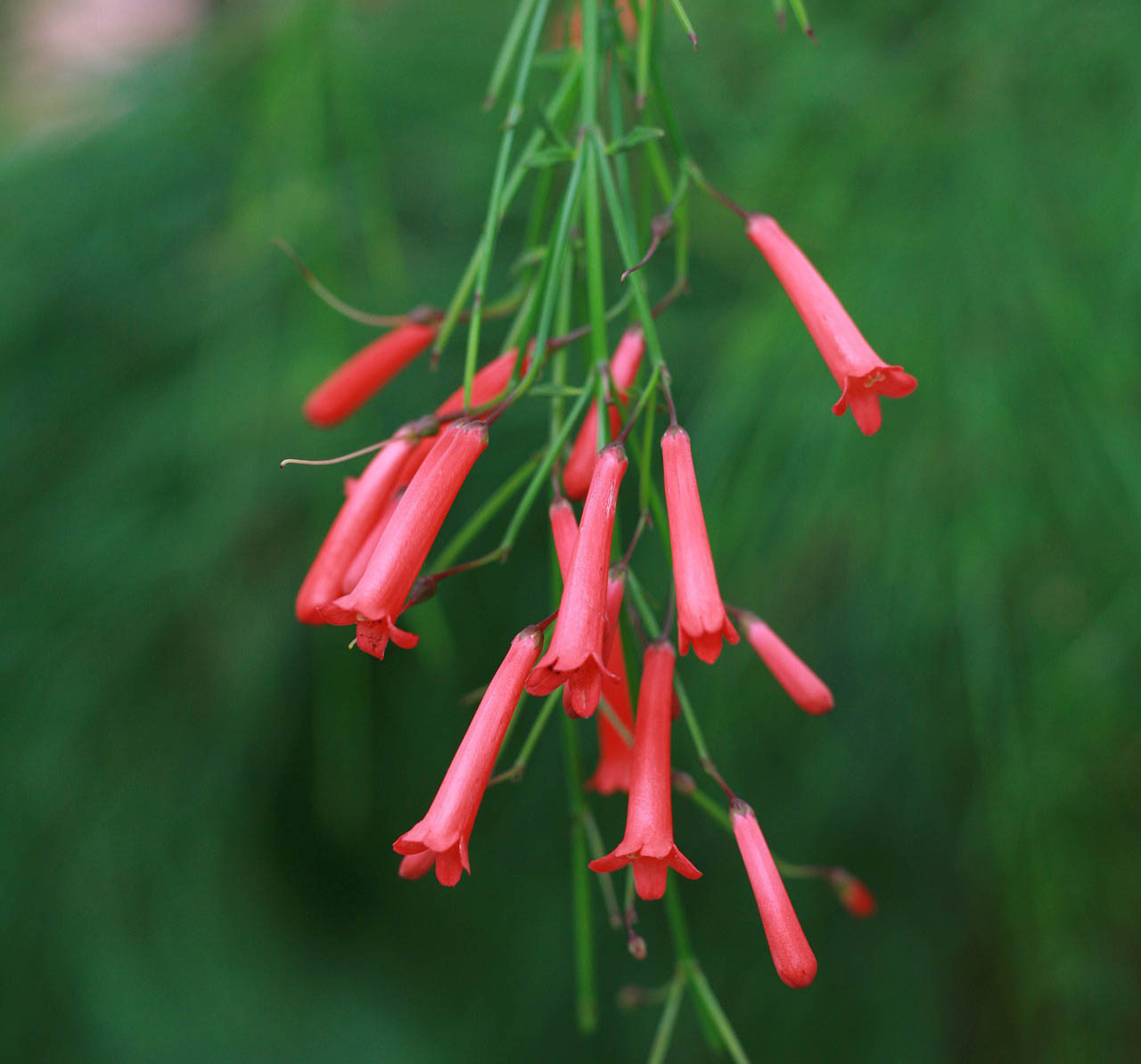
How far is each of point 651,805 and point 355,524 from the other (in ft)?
0.83

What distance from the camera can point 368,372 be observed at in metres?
0.76

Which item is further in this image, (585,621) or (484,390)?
(484,390)

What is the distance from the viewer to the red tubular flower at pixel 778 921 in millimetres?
564

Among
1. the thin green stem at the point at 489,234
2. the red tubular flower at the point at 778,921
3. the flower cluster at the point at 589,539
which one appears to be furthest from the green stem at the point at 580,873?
the thin green stem at the point at 489,234

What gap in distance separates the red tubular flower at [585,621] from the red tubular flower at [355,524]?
15 centimetres

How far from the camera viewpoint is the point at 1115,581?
1.31 m

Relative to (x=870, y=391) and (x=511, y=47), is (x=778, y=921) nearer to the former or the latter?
(x=870, y=391)

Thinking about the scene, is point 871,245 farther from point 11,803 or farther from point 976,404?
point 11,803

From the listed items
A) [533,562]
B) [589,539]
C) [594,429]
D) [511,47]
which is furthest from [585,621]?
[533,562]

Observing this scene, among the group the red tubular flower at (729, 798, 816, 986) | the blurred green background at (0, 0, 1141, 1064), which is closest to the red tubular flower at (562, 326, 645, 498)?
the red tubular flower at (729, 798, 816, 986)

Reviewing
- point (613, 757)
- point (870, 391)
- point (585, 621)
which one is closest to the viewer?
point (585, 621)

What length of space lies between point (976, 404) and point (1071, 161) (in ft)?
1.20

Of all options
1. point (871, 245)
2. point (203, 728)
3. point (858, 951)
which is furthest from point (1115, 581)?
point (203, 728)

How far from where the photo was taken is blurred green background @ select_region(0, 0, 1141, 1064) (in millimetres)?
1325
